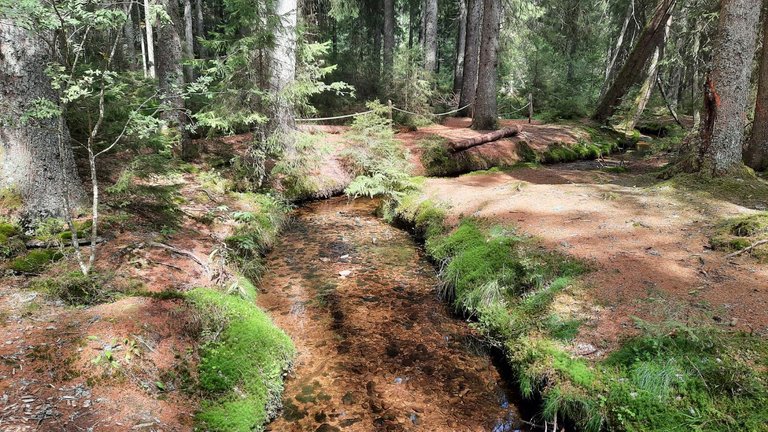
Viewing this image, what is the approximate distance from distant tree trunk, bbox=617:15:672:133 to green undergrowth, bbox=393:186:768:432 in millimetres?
12932

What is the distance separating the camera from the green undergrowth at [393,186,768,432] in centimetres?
323

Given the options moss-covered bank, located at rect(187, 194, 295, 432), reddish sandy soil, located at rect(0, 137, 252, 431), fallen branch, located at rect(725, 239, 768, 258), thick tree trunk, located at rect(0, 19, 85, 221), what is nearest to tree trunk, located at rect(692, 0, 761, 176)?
fallen branch, located at rect(725, 239, 768, 258)

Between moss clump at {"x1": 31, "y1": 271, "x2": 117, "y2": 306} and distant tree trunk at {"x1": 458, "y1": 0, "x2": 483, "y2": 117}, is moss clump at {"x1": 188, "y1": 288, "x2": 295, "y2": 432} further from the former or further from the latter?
distant tree trunk at {"x1": 458, "y1": 0, "x2": 483, "y2": 117}

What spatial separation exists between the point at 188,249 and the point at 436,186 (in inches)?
240

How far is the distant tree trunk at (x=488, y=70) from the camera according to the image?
47.3 ft

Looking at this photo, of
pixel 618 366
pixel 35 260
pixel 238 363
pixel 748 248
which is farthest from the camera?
pixel 748 248

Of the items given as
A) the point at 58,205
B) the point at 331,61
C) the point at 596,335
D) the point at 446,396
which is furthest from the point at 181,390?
the point at 331,61

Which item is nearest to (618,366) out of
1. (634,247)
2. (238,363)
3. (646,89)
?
(634,247)

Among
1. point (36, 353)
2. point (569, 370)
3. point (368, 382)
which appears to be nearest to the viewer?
point (36, 353)

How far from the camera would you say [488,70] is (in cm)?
1510

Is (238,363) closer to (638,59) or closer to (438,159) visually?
(438,159)

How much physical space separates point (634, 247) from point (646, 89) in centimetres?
1431

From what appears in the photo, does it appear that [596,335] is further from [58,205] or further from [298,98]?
[298,98]

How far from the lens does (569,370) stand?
3904 mm
